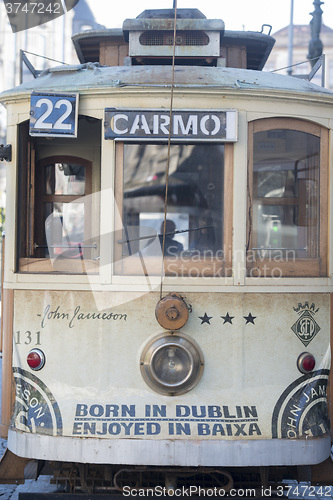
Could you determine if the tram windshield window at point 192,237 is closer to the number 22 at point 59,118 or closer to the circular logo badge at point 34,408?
the number 22 at point 59,118

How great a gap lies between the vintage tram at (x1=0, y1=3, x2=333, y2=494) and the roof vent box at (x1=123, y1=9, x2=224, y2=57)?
0.39 metres

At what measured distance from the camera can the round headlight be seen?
3.84m

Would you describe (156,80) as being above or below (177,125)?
above

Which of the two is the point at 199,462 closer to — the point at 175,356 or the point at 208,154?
the point at 175,356

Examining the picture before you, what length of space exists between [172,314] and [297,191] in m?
1.44

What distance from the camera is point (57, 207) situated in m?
5.35

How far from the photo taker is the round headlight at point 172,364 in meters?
3.84

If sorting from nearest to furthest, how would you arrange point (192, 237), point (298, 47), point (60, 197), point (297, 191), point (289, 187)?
1. point (192, 237)
2. point (297, 191)
3. point (289, 187)
4. point (60, 197)
5. point (298, 47)

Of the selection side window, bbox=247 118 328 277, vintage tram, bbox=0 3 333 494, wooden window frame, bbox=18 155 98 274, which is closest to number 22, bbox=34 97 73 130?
vintage tram, bbox=0 3 333 494

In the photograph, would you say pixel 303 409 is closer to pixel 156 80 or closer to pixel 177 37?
pixel 156 80

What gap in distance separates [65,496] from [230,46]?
3.67 meters

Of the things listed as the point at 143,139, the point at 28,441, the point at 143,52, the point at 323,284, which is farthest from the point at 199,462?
the point at 143,52

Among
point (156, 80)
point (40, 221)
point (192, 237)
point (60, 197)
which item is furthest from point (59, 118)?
point (60, 197)
